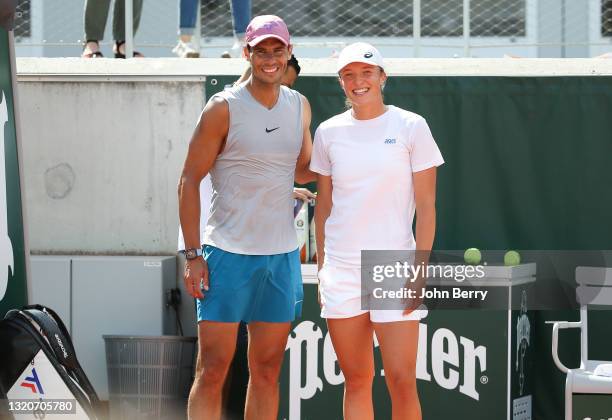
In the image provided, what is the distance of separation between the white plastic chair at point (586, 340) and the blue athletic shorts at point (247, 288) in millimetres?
1421

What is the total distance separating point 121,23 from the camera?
26.0 feet

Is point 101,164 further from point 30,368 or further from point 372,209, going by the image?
point 372,209

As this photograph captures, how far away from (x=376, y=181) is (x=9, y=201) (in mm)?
1778

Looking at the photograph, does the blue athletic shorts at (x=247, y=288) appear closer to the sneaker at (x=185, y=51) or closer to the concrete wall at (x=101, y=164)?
the concrete wall at (x=101, y=164)

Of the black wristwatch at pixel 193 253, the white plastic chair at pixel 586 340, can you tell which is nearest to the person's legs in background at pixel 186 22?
the white plastic chair at pixel 586 340

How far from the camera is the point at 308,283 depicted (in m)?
6.07

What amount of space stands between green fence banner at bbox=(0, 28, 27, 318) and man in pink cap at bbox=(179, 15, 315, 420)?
945 millimetres

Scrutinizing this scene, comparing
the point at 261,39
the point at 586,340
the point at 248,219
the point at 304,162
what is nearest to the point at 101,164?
the point at 304,162

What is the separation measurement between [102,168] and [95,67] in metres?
0.60

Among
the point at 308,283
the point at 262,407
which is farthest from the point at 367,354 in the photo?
the point at 308,283

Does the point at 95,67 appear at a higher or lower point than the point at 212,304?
higher

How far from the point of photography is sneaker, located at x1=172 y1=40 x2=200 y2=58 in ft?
25.1

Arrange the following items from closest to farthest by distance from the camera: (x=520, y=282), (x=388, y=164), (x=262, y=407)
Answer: (x=388, y=164) < (x=262, y=407) < (x=520, y=282)

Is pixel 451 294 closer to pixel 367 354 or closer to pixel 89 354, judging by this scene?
pixel 367 354
